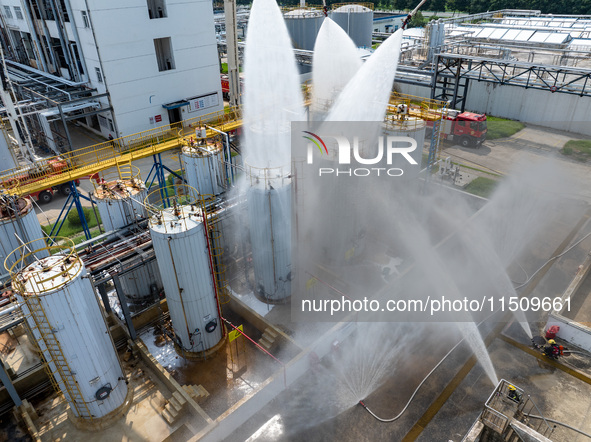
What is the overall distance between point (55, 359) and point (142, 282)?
227 inches

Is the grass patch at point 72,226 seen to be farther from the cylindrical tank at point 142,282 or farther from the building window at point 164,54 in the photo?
the building window at point 164,54

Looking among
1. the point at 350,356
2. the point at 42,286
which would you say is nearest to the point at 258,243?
the point at 350,356

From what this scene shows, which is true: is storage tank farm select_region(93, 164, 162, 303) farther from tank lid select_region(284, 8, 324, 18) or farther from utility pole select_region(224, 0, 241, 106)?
tank lid select_region(284, 8, 324, 18)

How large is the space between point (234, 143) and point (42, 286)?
57.4 feet

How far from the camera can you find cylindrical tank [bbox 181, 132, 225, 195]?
18.5m

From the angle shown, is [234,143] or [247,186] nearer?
[247,186]

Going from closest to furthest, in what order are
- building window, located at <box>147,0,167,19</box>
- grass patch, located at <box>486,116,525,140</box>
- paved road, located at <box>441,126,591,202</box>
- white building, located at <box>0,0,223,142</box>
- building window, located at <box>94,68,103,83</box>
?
paved road, located at <box>441,126,591,202</box>
white building, located at <box>0,0,223,142</box>
building window, located at <box>94,68,103,83</box>
building window, located at <box>147,0,167,19</box>
grass patch, located at <box>486,116,525,140</box>

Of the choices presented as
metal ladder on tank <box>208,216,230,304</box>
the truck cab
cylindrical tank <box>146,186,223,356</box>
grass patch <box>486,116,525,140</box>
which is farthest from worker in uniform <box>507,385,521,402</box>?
grass patch <box>486,116,525,140</box>

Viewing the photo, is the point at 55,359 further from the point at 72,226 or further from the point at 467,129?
the point at 467,129

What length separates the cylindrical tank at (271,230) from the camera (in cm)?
1566

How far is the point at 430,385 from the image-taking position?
14523 millimetres

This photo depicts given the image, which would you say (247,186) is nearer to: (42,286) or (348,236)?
(348,236)

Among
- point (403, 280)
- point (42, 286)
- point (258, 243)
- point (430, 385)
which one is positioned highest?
point (42, 286)

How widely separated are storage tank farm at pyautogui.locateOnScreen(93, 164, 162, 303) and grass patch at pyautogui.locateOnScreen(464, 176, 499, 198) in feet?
65.8
